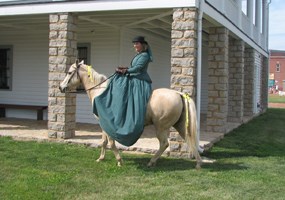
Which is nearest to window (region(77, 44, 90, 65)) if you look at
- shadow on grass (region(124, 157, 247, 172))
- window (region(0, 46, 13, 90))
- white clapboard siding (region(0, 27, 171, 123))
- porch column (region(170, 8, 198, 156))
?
white clapboard siding (region(0, 27, 171, 123))

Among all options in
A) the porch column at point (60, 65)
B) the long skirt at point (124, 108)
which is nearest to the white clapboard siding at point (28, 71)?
the porch column at point (60, 65)

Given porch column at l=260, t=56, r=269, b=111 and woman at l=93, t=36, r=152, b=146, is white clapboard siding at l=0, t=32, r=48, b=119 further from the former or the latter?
porch column at l=260, t=56, r=269, b=111

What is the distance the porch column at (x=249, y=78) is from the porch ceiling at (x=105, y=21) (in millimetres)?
4540

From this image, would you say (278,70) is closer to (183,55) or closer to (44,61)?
(44,61)

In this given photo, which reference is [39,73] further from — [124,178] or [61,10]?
[124,178]

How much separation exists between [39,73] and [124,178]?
350 inches

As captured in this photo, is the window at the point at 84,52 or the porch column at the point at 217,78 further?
the window at the point at 84,52

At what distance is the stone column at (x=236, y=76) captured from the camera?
14750 millimetres

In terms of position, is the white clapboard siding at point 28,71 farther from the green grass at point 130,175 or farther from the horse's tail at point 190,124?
the horse's tail at point 190,124

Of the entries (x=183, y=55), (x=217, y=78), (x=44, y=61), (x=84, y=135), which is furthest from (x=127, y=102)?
(x=44, y=61)

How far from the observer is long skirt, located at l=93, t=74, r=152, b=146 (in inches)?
281

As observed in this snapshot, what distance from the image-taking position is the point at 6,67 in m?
15.3

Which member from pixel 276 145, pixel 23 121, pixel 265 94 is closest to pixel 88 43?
pixel 23 121

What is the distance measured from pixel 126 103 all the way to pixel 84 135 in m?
3.85
